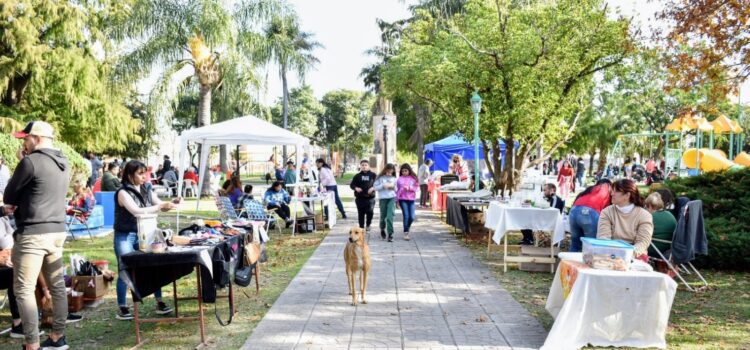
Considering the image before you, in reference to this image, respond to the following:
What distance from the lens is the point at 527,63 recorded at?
13.1 meters

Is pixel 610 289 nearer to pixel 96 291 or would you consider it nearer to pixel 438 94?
pixel 96 291

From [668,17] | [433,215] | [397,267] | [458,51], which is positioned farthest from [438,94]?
[397,267]

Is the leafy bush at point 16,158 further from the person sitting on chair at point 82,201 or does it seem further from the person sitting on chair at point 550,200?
the person sitting on chair at point 550,200

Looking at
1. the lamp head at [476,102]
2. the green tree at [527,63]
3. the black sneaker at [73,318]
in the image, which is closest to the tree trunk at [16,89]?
the green tree at [527,63]

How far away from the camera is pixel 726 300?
673 centimetres

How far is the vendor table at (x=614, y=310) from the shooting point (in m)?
4.63

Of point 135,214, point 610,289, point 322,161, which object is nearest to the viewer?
point 610,289

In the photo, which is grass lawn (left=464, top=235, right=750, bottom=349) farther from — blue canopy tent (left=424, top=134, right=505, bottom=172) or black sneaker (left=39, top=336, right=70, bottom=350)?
blue canopy tent (left=424, top=134, right=505, bottom=172)

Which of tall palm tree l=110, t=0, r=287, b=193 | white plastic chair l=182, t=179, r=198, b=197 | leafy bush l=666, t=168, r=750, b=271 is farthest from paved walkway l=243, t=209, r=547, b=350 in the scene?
white plastic chair l=182, t=179, r=198, b=197

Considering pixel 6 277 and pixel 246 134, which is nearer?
pixel 6 277

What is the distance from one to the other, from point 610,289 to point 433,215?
38.8 feet

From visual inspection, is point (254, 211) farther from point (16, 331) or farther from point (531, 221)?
point (16, 331)

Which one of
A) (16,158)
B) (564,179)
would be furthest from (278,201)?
(564,179)

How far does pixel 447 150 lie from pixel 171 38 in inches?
438
